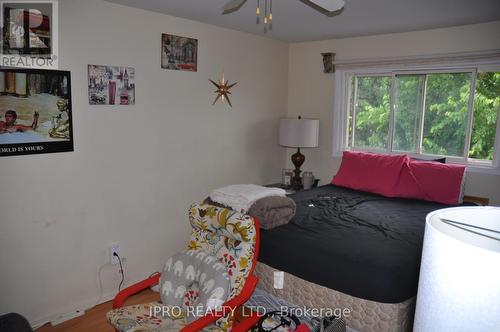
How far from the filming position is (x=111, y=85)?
287 cm

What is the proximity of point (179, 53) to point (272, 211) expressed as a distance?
68.6 inches

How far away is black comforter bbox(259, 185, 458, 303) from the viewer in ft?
6.33

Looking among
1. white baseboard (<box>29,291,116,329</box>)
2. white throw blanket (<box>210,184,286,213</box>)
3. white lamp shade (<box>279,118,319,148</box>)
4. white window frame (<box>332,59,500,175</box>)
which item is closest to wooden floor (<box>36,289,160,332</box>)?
white baseboard (<box>29,291,116,329</box>)

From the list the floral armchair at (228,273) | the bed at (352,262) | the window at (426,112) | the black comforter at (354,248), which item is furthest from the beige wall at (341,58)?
the floral armchair at (228,273)

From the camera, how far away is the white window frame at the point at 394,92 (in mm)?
3275

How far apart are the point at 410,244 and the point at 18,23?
2819 mm

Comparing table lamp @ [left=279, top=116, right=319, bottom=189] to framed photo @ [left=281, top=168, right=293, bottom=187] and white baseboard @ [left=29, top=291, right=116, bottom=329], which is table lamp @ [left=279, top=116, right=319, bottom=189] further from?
white baseboard @ [left=29, top=291, right=116, bottom=329]

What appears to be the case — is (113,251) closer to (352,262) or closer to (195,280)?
(195,280)

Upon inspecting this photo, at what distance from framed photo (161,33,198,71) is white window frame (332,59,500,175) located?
1.68 metres

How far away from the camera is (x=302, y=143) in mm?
4043

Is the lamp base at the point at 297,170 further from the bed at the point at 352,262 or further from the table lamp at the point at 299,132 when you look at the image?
the bed at the point at 352,262

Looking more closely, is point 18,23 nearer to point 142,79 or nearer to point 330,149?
point 142,79

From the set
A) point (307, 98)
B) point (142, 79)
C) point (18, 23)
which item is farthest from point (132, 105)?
point (307, 98)

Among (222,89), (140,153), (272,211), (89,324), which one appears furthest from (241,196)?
(222,89)
